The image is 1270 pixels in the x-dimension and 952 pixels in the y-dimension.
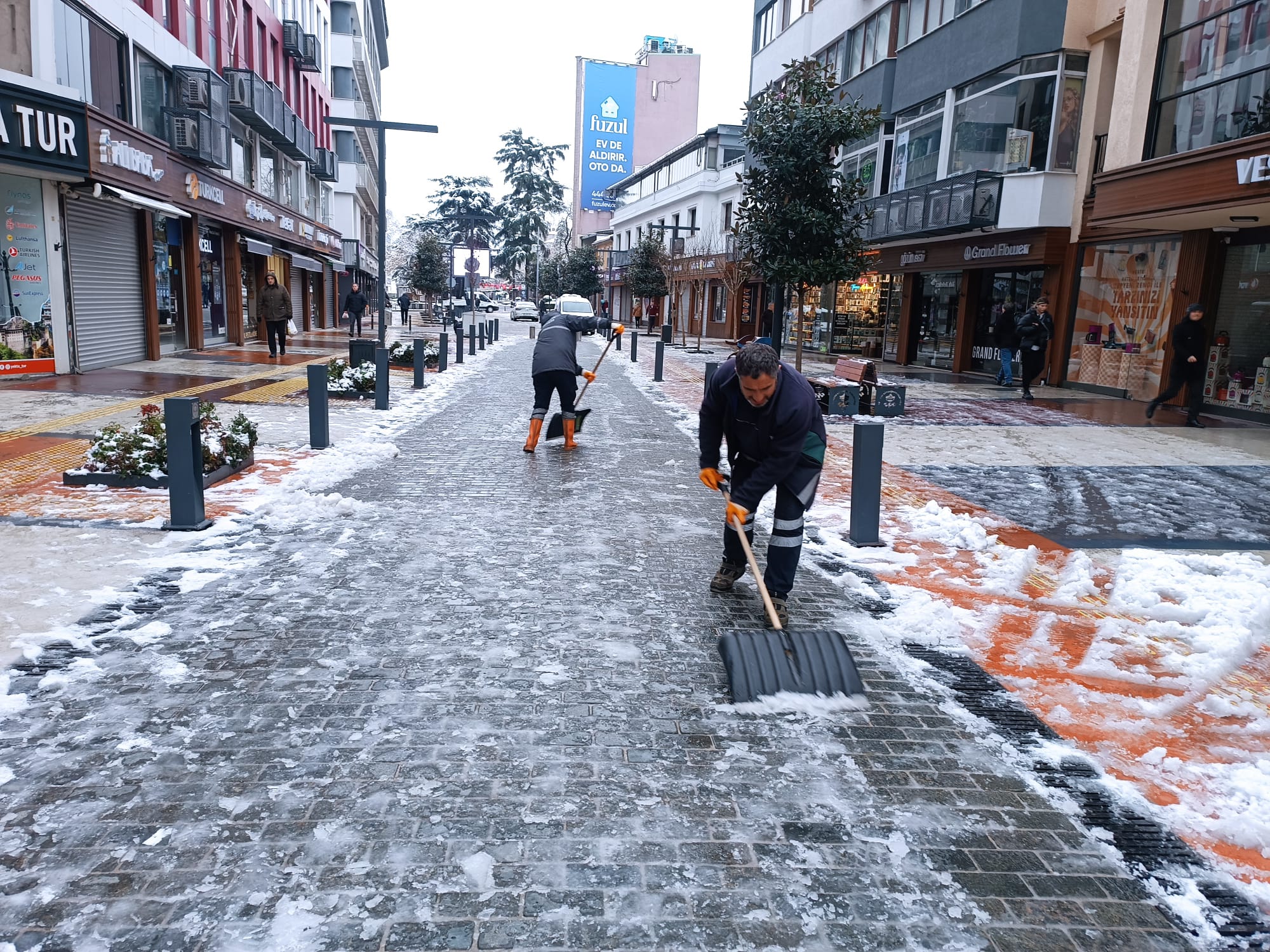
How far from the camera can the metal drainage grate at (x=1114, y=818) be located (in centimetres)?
269

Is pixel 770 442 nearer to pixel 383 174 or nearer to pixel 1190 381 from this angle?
pixel 1190 381

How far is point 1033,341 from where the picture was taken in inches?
679

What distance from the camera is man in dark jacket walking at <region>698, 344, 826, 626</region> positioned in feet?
15.4

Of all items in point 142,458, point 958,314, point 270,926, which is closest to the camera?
point 270,926

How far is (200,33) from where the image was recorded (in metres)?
22.0

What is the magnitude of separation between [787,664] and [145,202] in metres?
16.8

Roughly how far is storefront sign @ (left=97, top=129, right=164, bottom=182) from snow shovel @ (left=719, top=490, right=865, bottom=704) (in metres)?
15.3

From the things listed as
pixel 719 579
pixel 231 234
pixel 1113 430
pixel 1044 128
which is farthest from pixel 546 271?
pixel 719 579

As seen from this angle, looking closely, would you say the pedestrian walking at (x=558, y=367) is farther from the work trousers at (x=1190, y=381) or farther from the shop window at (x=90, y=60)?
Answer: the shop window at (x=90, y=60)

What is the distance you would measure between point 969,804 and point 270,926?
232 cm

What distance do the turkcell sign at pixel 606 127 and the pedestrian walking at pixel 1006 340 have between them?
73.1m

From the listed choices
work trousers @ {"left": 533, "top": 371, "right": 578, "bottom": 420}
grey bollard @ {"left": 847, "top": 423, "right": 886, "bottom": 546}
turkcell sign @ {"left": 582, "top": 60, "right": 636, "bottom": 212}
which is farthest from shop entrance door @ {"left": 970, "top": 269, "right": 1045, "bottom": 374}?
turkcell sign @ {"left": 582, "top": 60, "right": 636, "bottom": 212}

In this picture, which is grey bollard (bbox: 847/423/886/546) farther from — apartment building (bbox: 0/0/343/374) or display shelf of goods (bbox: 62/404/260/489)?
apartment building (bbox: 0/0/343/374)

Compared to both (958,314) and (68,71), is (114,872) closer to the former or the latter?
(68,71)
